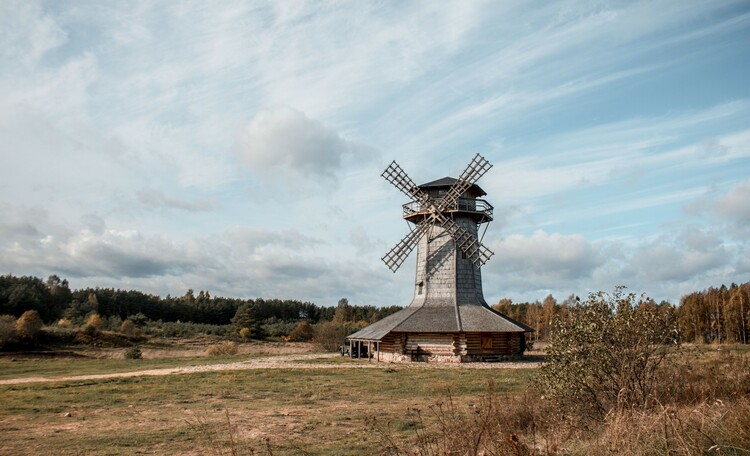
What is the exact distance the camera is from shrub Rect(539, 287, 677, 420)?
10.0 m

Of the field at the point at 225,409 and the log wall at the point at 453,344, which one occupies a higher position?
the log wall at the point at 453,344

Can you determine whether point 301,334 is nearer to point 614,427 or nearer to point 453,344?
point 453,344

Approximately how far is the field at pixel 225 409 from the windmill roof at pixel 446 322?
7464 millimetres

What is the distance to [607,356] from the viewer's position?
1010cm

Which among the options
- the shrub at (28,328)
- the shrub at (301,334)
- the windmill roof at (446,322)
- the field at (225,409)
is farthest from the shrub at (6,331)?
the shrub at (301,334)

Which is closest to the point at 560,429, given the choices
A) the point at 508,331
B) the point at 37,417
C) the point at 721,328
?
the point at 37,417

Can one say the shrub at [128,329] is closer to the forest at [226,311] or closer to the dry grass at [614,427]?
the forest at [226,311]

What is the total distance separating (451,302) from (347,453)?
93.9 ft

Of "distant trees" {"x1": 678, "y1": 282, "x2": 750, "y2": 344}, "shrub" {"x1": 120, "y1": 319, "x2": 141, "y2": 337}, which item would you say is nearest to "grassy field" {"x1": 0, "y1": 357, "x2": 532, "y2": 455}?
"shrub" {"x1": 120, "y1": 319, "x2": 141, "y2": 337}

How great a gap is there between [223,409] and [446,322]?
21400 millimetres

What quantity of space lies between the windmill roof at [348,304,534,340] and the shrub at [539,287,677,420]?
79.2ft

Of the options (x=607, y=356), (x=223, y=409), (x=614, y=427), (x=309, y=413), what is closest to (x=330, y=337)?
(x=223, y=409)

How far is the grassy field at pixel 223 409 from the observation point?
11.5 meters

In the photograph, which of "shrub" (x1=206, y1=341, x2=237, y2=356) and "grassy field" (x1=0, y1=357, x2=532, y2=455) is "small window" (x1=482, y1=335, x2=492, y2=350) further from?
"shrub" (x1=206, y1=341, x2=237, y2=356)
